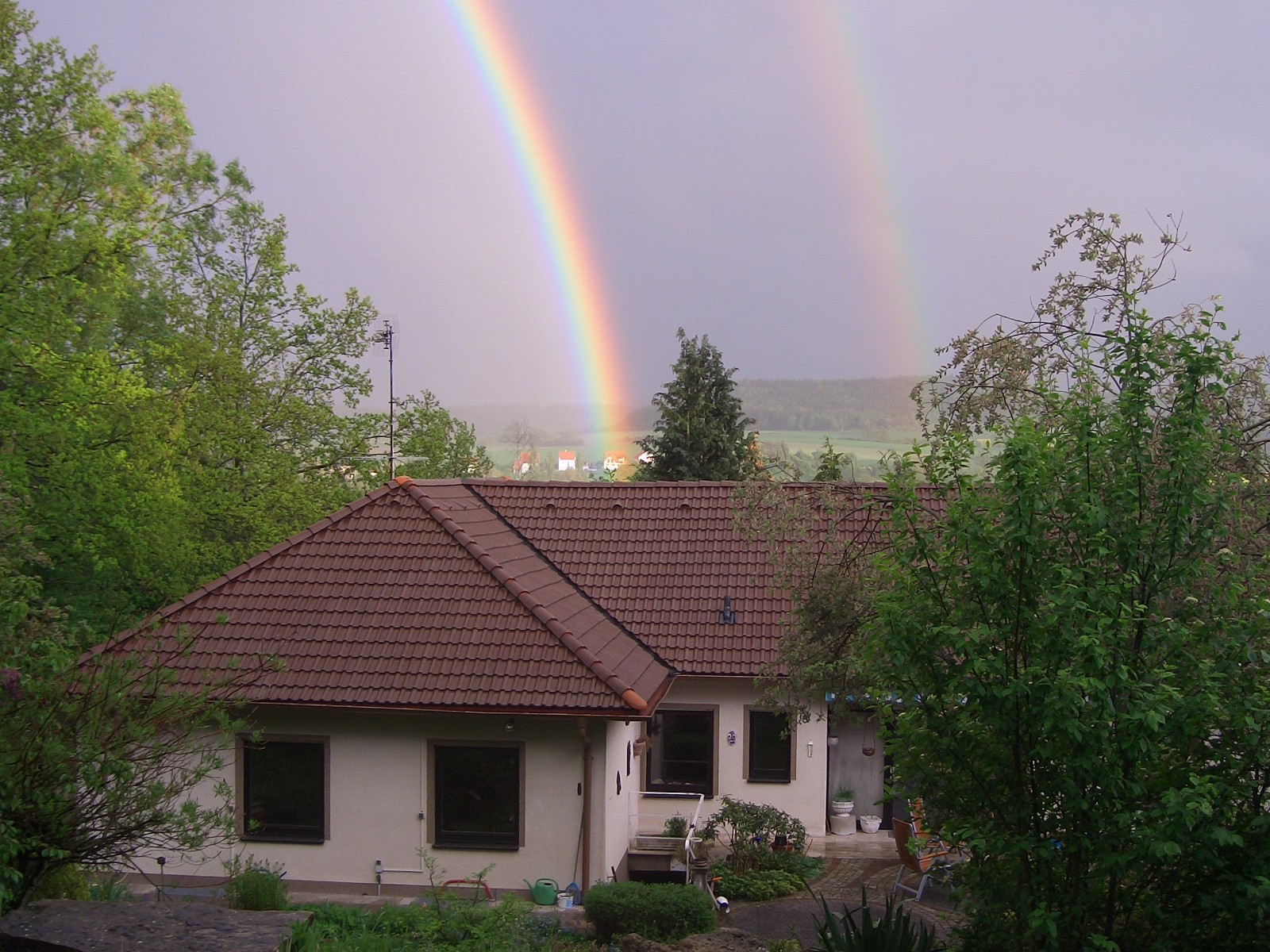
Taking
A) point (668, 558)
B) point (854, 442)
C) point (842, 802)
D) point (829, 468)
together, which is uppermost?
point (854, 442)

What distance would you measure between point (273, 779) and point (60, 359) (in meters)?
6.99

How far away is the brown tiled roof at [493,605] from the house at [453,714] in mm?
35

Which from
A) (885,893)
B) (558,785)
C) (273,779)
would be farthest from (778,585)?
(273,779)

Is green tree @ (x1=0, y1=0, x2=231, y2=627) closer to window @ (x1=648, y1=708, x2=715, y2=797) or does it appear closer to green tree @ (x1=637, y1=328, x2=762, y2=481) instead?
window @ (x1=648, y1=708, x2=715, y2=797)

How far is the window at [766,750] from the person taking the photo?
17.7 m

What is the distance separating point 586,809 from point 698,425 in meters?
26.5

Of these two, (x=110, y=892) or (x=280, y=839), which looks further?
(x=280, y=839)

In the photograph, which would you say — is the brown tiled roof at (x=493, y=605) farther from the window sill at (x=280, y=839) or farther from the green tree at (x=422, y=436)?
the green tree at (x=422, y=436)

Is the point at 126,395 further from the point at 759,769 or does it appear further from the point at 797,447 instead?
the point at 797,447

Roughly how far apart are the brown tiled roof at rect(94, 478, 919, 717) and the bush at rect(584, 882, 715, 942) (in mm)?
2204

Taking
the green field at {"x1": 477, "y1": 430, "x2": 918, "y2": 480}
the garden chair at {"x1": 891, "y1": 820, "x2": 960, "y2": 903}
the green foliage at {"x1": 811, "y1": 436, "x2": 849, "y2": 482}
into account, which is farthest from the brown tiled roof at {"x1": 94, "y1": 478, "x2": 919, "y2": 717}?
the garden chair at {"x1": 891, "y1": 820, "x2": 960, "y2": 903}

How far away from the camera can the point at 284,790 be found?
14.1m

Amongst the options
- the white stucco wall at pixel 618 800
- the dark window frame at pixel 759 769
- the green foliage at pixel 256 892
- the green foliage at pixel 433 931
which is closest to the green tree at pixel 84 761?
the green foliage at pixel 433 931

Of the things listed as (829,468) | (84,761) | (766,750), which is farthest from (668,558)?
(84,761)
